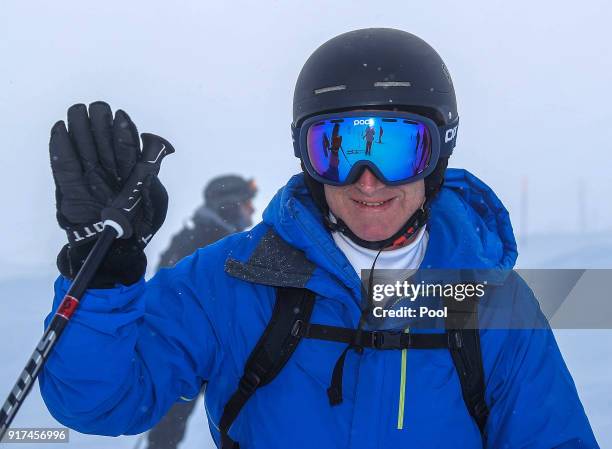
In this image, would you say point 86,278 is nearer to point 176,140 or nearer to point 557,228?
point 557,228

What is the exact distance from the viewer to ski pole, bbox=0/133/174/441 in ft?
6.76

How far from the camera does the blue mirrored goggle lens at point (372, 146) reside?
2617mm

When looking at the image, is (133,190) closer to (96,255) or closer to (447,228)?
(96,255)

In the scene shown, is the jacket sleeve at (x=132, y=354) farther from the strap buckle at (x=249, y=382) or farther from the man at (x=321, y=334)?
the strap buckle at (x=249, y=382)

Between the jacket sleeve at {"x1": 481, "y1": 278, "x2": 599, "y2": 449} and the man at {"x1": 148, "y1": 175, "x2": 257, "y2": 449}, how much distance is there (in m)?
3.02

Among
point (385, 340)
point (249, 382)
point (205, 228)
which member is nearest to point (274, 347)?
point (249, 382)

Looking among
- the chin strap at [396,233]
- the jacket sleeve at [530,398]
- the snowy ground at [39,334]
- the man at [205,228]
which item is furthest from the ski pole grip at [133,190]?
the snowy ground at [39,334]

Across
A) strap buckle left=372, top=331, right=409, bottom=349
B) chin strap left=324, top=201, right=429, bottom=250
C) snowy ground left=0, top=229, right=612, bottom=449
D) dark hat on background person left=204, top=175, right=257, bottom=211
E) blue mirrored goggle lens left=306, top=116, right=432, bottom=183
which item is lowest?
snowy ground left=0, top=229, right=612, bottom=449

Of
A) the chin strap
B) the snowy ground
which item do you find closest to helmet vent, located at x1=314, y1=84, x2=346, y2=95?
the chin strap

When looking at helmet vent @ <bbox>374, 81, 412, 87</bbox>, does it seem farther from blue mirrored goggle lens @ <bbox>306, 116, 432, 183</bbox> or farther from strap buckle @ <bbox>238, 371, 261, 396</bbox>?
strap buckle @ <bbox>238, 371, 261, 396</bbox>

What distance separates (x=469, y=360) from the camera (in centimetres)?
242

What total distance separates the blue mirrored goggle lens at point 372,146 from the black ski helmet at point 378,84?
0.10m

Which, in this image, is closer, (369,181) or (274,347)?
(274,347)

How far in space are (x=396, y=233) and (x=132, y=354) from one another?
3.34ft
